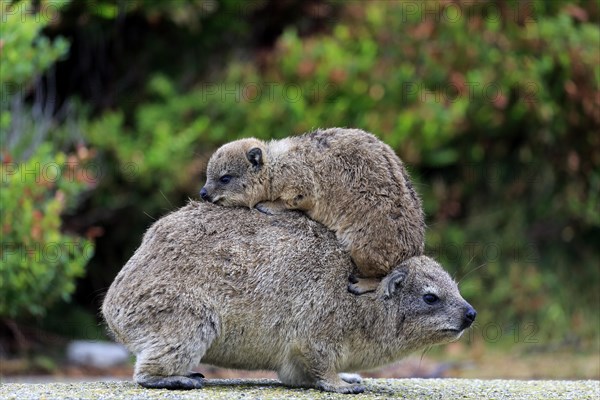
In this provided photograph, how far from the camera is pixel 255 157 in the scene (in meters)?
10.4

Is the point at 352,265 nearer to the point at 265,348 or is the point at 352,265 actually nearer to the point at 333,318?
the point at 333,318

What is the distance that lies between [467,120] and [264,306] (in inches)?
469

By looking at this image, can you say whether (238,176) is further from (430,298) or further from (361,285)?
(430,298)

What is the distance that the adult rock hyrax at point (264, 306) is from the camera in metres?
8.85

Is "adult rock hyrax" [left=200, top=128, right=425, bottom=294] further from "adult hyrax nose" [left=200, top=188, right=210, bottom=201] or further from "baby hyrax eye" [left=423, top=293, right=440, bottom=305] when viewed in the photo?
"baby hyrax eye" [left=423, top=293, right=440, bottom=305]

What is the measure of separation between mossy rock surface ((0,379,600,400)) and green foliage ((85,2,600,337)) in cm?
809

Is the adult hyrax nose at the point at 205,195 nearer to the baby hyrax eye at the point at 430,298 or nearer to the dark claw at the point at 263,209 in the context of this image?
the dark claw at the point at 263,209

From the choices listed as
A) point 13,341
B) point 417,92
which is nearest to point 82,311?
point 13,341

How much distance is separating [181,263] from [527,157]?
1336 cm

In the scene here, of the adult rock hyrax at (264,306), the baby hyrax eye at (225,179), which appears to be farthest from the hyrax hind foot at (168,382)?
the baby hyrax eye at (225,179)

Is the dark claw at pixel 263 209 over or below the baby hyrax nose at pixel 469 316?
over

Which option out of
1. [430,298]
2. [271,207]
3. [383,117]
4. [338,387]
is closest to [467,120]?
[383,117]

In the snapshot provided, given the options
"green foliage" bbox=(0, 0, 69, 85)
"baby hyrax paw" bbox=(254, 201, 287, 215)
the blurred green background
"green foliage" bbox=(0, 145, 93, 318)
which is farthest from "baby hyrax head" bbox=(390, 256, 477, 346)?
the blurred green background

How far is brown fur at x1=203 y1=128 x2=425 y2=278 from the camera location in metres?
9.37
